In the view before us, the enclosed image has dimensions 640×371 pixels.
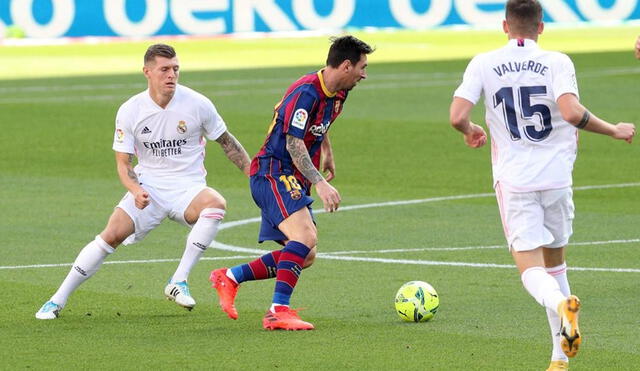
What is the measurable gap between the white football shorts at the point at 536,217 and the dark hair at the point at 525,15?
0.82 m

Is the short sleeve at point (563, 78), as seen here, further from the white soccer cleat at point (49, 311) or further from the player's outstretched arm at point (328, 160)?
the white soccer cleat at point (49, 311)

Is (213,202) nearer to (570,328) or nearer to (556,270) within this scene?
(556,270)

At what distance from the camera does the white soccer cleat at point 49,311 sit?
32.6 ft

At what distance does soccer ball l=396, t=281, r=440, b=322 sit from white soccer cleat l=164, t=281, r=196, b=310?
134 centimetres

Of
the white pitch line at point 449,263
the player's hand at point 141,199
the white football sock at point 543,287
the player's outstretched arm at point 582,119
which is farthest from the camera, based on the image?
the white pitch line at point 449,263

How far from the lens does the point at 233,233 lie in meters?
14.0

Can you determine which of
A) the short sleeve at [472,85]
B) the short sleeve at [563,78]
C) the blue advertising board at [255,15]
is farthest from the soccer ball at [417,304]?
the blue advertising board at [255,15]

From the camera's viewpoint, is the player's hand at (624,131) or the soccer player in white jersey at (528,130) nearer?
the player's hand at (624,131)

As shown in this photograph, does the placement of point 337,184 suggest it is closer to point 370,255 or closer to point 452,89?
point 370,255

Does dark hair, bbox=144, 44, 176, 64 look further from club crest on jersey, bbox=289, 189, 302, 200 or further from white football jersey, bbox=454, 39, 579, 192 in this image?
white football jersey, bbox=454, 39, 579, 192

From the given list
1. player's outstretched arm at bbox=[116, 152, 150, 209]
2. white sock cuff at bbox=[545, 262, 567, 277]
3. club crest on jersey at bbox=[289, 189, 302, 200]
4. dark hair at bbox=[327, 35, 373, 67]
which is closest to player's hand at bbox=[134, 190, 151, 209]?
player's outstretched arm at bbox=[116, 152, 150, 209]

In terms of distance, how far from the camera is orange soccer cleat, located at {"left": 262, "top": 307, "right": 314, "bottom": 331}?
9.44 metres

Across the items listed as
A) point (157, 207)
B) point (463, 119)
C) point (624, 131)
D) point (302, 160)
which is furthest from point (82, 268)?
point (624, 131)

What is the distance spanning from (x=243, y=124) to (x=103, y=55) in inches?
673
